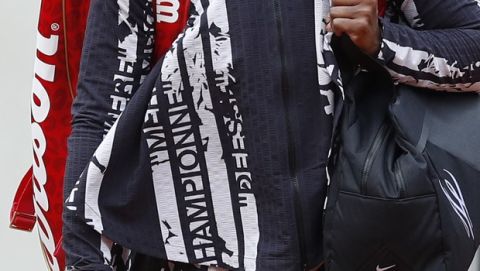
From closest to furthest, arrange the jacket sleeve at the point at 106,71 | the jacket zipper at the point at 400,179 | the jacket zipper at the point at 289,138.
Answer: the jacket zipper at the point at 400,179, the jacket zipper at the point at 289,138, the jacket sleeve at the point at 106,71

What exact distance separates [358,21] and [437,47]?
16 cm

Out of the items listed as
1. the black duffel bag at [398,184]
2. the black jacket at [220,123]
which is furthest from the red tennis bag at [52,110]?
the black duffel bag at [398,184]

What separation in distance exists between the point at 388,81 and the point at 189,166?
0.38 meters

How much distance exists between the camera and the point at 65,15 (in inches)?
96.3

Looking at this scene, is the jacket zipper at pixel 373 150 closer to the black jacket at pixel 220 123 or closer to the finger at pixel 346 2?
the black jacket at pixel 220 123

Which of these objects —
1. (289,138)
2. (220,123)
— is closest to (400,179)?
(289,138)

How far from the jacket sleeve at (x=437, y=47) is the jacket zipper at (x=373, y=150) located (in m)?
0.11

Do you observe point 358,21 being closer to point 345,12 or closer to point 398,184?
point 345,12

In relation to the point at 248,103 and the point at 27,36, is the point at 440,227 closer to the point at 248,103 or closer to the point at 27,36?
the point at 248,103

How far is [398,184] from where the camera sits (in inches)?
75.4

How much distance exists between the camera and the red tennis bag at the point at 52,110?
245cm

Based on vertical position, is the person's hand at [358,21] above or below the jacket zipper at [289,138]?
above

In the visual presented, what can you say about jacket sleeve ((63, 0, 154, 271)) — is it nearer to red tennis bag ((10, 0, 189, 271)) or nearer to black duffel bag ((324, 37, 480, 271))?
red tennis bag ((10, 0, 189, 271))

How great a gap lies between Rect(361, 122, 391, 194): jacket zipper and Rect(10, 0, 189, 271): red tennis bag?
75 centimetres
